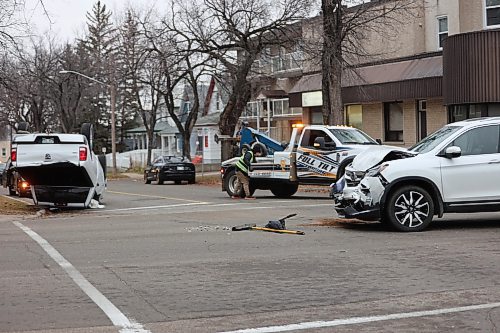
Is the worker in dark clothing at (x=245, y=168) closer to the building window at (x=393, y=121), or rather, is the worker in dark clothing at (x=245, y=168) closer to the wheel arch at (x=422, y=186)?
the wheel arch at (x=422, y=186)

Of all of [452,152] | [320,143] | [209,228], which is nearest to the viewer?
[452,152]

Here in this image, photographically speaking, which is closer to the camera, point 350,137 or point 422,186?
point 422,186

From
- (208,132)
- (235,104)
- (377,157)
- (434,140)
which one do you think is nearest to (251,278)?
(377,157)

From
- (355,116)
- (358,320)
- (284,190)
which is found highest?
(355,116)

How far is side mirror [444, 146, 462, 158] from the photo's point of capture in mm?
12698

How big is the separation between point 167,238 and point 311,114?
1173 inches

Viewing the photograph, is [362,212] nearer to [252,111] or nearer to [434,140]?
[434,140]

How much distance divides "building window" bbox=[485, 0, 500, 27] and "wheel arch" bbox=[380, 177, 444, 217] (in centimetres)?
1988

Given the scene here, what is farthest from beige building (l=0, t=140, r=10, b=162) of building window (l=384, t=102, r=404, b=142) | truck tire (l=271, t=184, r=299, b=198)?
truck tire (l=271, t=184, r=299, b=198)

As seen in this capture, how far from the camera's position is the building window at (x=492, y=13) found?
100 feet

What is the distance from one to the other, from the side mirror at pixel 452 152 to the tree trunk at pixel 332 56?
652 inches

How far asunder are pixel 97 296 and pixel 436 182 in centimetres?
684

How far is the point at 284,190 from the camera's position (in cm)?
2402

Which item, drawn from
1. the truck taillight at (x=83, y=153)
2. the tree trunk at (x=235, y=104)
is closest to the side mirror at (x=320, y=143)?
the truck taillight at (x=83, y=153)
